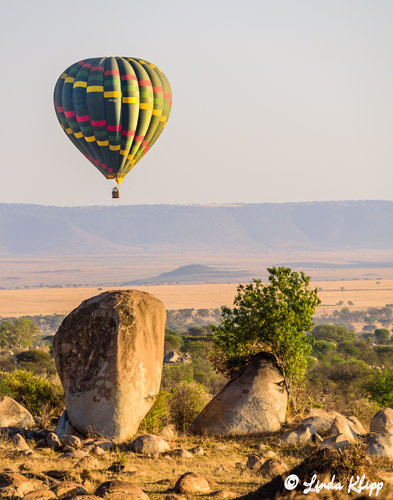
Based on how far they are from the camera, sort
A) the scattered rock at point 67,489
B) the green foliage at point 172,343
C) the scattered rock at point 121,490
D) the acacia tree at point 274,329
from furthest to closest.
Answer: the green foliage at point 172,343
the acacia tree at point 274,329
the scattered rock at point 67,489
the scattered rock at point 121,490

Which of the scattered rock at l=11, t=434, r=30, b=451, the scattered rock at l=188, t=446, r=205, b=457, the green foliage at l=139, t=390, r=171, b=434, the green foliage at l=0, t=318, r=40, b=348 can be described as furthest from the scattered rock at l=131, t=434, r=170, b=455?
the green foliage at l=0, t=318, r=40, b=348

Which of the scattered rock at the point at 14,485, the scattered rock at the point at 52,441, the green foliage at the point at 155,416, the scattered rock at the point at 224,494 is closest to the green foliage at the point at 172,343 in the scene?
the green foliage at the point at 155,416

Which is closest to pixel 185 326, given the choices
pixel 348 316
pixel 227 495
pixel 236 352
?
pixel 348 316

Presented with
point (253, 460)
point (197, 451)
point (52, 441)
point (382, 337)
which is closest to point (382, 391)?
point (197, 451)

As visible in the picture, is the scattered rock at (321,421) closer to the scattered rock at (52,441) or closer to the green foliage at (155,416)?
the green foliage at (155,416)

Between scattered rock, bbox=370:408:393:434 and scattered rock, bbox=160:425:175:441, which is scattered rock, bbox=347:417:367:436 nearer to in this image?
scattered rock, bbox=370:408:393:434

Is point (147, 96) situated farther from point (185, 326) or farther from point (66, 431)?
point (185, 326)

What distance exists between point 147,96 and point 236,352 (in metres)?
21.2

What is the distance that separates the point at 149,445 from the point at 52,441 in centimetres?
311

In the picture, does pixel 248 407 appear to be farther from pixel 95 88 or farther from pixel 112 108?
pixel 95 88

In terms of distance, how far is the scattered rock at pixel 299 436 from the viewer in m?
26.3

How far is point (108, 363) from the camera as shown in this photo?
1022 inches

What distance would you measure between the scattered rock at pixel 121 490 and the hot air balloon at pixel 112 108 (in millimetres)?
31942

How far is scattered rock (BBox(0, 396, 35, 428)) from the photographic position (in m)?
28.1
